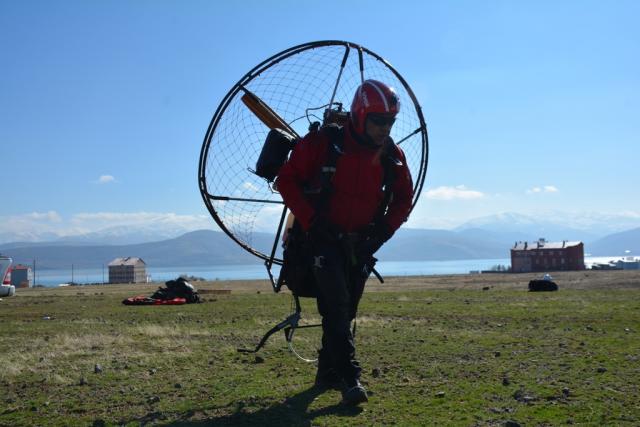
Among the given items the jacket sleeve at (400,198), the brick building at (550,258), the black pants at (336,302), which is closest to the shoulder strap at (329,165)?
the black pants at (336,302)

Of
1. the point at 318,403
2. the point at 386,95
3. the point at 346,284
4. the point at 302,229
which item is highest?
the point at 386,95

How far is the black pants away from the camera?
6570 millimetres

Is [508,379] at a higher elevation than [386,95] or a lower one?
lower

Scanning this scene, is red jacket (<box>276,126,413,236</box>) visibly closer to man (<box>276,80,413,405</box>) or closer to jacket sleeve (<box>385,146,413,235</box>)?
man (<box>276,80,413,405</box>)

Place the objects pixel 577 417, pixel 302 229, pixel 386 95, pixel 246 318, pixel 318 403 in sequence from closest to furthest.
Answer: pixel 577 417
pixel 318 403
pixel 386 95
pixel 302 229
pixel 246 318

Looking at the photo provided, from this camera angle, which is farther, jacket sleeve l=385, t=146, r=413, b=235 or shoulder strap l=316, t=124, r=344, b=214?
jacket sleeve l=385, t=146, r=413, b=235

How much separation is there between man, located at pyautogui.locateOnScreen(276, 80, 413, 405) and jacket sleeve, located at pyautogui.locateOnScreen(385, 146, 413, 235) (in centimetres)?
9

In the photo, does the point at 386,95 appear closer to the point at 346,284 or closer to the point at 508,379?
the point at 346,284

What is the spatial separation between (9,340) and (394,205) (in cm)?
838

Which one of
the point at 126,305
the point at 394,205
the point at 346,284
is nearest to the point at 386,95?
the point at 394,205

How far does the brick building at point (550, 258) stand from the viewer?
109125 mm

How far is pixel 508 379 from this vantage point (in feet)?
23.4

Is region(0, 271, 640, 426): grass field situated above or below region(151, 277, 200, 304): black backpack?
below

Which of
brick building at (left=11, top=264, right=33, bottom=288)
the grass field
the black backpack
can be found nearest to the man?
the grass field
